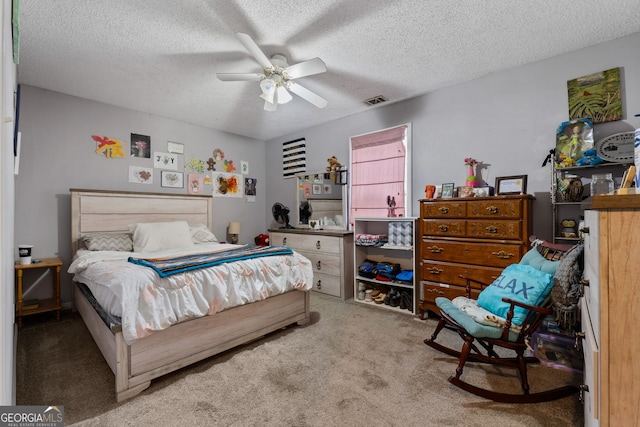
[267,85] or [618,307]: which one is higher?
[267,85]

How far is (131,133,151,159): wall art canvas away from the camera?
3822 millimetres

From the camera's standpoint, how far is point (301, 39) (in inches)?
91.1

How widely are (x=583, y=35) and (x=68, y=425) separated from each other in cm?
438

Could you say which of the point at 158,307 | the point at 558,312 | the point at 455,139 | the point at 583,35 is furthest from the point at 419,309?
the point at 583,35

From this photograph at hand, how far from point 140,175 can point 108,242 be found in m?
1.11

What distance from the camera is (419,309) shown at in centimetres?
302

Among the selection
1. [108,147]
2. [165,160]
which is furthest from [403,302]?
[108,147]

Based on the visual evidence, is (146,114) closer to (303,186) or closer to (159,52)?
(159,52)

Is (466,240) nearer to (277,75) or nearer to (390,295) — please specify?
(390,295)

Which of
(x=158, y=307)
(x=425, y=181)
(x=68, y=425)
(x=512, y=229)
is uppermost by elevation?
(x=425, y=181)

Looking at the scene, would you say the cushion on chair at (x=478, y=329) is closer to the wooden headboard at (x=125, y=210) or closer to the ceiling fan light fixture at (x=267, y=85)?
the ceiling fan light fixture at (x=267, y=85)

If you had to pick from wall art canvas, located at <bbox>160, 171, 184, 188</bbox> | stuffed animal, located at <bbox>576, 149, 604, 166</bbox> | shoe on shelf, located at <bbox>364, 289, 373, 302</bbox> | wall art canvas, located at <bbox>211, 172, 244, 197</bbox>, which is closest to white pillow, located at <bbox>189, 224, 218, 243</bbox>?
wall art canvas, located at <bbox>160, 171, 184, 188</bbox>

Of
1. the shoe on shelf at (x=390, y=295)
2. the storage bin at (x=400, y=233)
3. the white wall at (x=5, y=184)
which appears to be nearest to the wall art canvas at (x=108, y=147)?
the white wall at (x=5, y=184)

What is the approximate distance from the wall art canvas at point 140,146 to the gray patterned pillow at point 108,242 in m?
1.16
